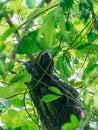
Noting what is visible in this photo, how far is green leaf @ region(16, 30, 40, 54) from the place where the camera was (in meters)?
0.78

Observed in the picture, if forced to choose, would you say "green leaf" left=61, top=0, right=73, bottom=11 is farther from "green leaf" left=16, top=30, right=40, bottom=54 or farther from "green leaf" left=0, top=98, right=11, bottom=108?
"green leaf" left=0, top=98, right=11, bottom=108

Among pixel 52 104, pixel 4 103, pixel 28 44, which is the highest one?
pixel 28 44

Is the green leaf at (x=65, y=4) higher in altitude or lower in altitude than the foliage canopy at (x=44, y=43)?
higher

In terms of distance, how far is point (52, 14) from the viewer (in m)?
0.67

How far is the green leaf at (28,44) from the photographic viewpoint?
784mm

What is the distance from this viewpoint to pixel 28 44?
2.85ft

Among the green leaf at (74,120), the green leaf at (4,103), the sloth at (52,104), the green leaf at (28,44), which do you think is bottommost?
the sloth at (52,104)

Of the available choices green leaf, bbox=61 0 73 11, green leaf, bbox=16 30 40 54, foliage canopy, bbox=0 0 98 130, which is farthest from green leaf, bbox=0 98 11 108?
green leaf, bbox=61 0 73 11

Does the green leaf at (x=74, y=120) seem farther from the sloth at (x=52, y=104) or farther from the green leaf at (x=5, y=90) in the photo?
the sloth at (x=52, y=104)

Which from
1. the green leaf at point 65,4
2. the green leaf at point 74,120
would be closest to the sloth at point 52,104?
the green leaf at point 65,4

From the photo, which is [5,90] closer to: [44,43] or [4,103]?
[4,103]

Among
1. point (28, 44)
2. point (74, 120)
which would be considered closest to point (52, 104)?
point (28, 44)

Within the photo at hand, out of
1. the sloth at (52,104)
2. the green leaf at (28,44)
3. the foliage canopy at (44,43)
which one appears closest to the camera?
the foliage canopy at (44,43)

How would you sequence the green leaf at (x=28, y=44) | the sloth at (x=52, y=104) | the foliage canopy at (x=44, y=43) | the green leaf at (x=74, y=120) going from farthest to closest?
the sloth at (x=52, y=104), the green leaf at (x=28, y=44), the foliage canopy at (x=44, y=43), the green leaf at (x=74, y=120)
